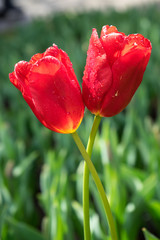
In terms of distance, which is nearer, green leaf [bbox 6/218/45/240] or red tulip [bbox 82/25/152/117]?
red tulip [bbox 82/25/152/117]

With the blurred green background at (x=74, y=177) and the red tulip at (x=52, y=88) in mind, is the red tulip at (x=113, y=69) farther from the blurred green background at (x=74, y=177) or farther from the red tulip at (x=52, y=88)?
the blurred green background at (x=74, y=177)

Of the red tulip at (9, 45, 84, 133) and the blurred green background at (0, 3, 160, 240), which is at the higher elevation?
the red tulip at (9, 45, 84, 133)

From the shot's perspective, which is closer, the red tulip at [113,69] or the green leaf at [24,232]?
the red tulip at [113,69]

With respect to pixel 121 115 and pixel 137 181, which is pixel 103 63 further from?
pixel 121 115

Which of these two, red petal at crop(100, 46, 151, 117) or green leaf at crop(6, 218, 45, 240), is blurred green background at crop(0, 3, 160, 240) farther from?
red petal at crop(100, 46, 151, 117)

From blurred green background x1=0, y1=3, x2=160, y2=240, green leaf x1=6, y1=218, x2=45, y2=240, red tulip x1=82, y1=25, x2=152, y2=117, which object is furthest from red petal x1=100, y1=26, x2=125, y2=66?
green leaf x1=6, y1=218, x2=45, y2=240

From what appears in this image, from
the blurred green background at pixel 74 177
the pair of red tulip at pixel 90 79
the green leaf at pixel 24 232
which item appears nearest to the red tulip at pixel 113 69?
the pair of red tulip at pixel 90 79

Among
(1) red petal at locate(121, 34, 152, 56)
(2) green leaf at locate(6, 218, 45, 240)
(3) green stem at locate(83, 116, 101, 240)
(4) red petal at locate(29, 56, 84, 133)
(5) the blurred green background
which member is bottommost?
(5) the blurred green background
